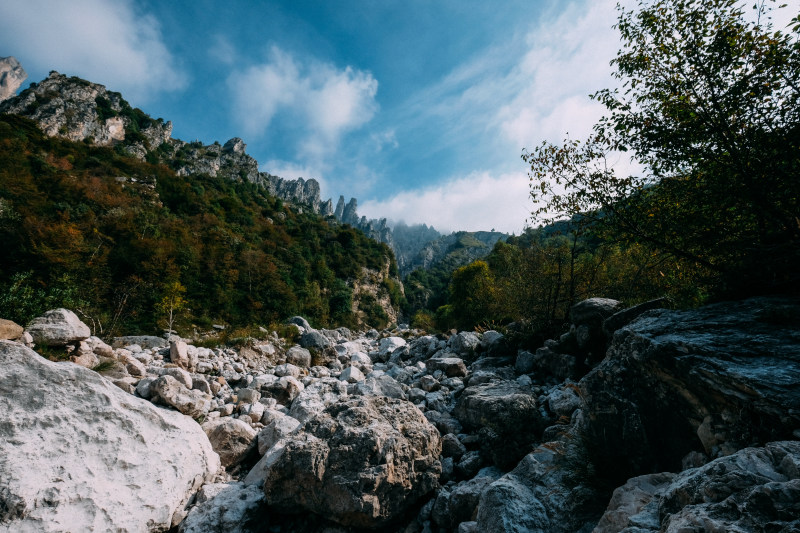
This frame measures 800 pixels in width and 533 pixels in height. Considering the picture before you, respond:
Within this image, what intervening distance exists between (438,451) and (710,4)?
7606 mm

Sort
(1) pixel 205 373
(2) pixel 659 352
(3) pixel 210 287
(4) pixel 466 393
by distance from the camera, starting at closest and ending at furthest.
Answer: (2) pixel 659 352
(4) pixel 466 393
(1) pixel 205 373
(3) pixel 210 287

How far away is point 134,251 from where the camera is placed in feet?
63.6

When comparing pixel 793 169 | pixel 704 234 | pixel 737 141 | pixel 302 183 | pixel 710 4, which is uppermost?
pixel 302 183

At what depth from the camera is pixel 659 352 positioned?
2.89m

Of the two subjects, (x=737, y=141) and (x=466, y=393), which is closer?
(x=737, y=141)

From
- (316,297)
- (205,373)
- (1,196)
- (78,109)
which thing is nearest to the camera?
(205,373)

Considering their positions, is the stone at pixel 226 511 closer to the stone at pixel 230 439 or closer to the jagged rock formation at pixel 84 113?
the stone at pixel 230 439

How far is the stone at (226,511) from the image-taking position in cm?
334

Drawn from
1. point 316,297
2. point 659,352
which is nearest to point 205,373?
point 659,352

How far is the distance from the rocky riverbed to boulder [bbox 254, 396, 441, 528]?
2 centimetres

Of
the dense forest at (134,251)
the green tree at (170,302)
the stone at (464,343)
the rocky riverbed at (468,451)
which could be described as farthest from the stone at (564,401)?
the green tree at (170,302)

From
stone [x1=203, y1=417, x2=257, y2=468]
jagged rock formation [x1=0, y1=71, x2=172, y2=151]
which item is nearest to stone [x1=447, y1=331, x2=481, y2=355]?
stone [x1=203, y1=417, x2=257, y2=468]

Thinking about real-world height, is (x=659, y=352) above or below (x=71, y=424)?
below

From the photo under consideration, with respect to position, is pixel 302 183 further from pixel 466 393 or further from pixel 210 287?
pixel 466 393
